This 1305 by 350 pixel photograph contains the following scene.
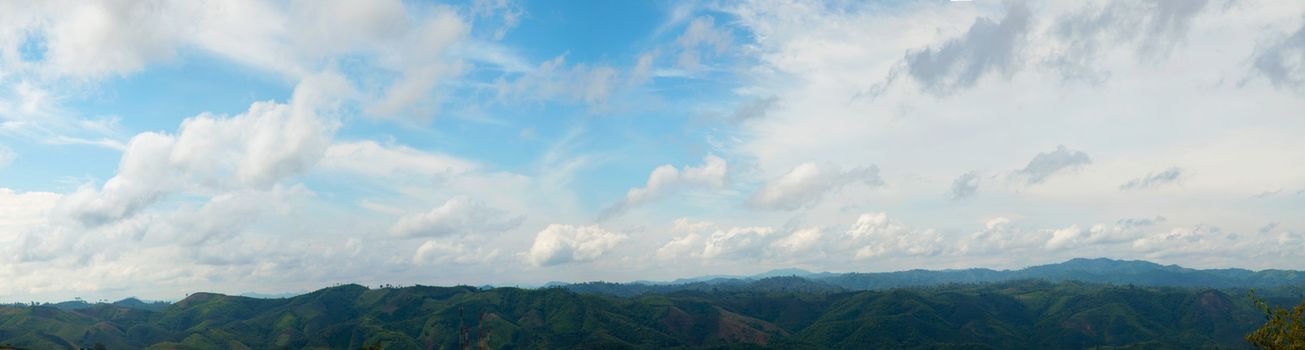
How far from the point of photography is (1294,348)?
70812 millimetres

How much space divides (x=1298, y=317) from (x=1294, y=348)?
334 centimetres

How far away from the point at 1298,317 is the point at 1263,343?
12.9 feet

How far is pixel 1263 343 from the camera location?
74062 mm

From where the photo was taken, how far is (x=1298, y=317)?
72125 mm

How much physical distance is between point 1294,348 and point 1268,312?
5122 mm

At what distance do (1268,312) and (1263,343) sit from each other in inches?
263

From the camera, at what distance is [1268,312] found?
69.6 meters
